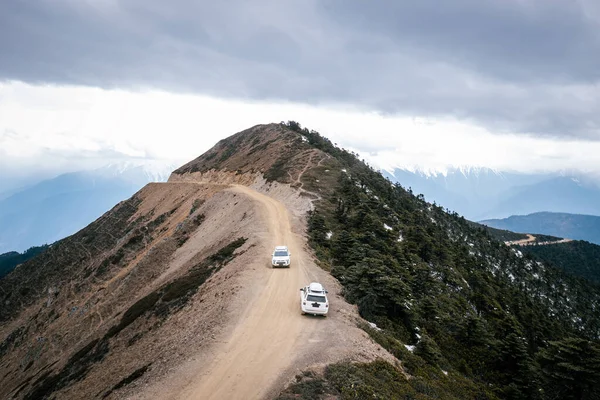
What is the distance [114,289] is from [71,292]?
57.3ft

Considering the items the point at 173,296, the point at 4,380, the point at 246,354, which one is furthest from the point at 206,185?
the point at 246,354

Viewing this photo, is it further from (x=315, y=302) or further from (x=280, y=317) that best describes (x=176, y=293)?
(x=315, y=302)

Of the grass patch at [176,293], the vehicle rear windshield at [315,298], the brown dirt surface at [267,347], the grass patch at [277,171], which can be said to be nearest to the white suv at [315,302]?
the vehicle rear windshield at [315,298]

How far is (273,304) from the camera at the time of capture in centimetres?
2683

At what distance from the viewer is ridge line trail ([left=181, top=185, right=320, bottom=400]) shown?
676 inches

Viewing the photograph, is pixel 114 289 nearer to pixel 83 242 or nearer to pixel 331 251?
pixel 331 251

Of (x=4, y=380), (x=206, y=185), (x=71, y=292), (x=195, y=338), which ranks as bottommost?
(x=4, y=380)

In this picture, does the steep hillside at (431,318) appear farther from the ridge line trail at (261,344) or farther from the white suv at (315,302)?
the white suv at (315,302)

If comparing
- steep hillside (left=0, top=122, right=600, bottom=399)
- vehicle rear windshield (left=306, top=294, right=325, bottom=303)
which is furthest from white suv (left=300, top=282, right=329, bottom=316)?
steep hillside (left=0, top=122, right=600, bottom=399)

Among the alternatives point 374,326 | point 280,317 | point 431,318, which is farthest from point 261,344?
point 431,318

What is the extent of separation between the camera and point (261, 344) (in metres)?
21.0

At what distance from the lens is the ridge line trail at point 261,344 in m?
17.2

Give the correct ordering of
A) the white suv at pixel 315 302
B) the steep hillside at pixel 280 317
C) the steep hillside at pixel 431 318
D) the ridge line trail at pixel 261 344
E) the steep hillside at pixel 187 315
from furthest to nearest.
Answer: the white suv at pixel 315 302, the steep hillside at pixel 431 318, the steep hillside at pixel 187 315, the steep hillside at pixel 280 317, the ridge line trail at pixel 261 344

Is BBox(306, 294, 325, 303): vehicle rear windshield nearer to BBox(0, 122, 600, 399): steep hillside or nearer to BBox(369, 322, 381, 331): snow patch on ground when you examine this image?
BBox(0, 122, 600, 399): steep hillside
